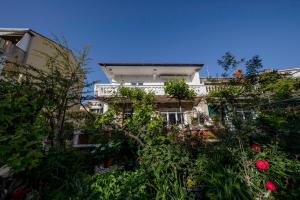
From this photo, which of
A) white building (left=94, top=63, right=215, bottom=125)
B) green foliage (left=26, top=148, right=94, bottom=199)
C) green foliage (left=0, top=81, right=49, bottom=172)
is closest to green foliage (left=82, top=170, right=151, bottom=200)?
green foliage (left=26, top=148, right=94, bottom=199)

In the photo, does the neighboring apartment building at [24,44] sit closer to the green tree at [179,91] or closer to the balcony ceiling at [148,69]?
the balcony ceiling at [148,69]

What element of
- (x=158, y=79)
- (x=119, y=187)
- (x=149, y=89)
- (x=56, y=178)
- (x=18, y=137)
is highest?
(x=158, y=79)

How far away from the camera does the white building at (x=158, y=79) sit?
12454 millimetres

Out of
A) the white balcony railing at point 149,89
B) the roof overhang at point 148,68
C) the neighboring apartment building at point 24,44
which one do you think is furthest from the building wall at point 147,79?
the neighboring apartment building at point 24,44

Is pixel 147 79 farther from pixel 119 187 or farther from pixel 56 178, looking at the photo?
pixel 119 187

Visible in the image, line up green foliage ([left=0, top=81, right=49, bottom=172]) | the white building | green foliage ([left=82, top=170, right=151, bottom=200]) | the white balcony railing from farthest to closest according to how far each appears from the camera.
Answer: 1. the white balcony railing
2. the white building
3. green foliage ([left=82, top=170, right=151, bottom=200])
4. green foliage ([left=0, top=81, right=49, bottom=172])

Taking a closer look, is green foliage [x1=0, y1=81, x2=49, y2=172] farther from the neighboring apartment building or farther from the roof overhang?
the roof overhang

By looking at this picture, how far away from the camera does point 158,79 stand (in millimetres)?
15938

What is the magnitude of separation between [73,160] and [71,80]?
119 inches

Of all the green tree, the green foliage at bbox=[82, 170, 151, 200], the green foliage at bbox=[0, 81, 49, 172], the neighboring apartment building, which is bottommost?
the green foliage at bbox=[82, 170, 151, 200]

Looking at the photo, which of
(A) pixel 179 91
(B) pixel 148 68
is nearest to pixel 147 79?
(B) pixel 148 68

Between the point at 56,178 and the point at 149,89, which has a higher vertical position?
the point at 149,89

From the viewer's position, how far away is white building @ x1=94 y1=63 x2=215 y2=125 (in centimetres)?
1245

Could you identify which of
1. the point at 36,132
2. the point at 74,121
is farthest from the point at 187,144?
the point at 74,121
